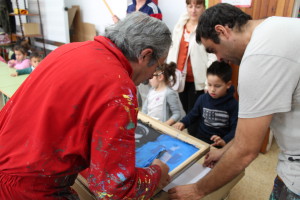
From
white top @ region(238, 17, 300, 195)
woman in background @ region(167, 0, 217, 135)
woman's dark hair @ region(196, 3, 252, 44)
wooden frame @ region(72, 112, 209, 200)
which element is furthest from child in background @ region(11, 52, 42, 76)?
white top @ region(238, 17, 300, 195)

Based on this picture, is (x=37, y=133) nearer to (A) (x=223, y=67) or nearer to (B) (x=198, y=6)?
(A) (x=223, y=67)

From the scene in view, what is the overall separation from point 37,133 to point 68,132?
9cm

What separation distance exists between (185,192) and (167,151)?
25cm

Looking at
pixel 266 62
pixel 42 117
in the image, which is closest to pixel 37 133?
pixel 42 117

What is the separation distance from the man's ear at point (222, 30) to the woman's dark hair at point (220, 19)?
1cm

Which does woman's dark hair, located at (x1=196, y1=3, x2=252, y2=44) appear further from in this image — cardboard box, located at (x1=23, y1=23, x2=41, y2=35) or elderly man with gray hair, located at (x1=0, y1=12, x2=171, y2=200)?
cardboard box, located at (x1=23, y1=23, x2=41, y2=35)

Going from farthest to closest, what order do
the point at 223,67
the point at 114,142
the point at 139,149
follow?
the point at 223,67, the point at 139,149, the point at 114,142

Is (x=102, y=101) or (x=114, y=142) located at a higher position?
(x=102, y=101)

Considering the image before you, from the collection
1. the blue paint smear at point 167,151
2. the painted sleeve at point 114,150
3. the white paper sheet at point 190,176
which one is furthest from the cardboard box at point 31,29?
the painted sleeve at point 114,150

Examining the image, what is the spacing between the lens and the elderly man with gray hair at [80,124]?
0.69m

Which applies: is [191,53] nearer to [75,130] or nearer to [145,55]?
[145,55]

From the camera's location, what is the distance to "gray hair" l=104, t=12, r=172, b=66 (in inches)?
33.2

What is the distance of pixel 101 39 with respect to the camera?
87cm

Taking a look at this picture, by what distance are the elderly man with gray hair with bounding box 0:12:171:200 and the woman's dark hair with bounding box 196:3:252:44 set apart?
0.25 meters
